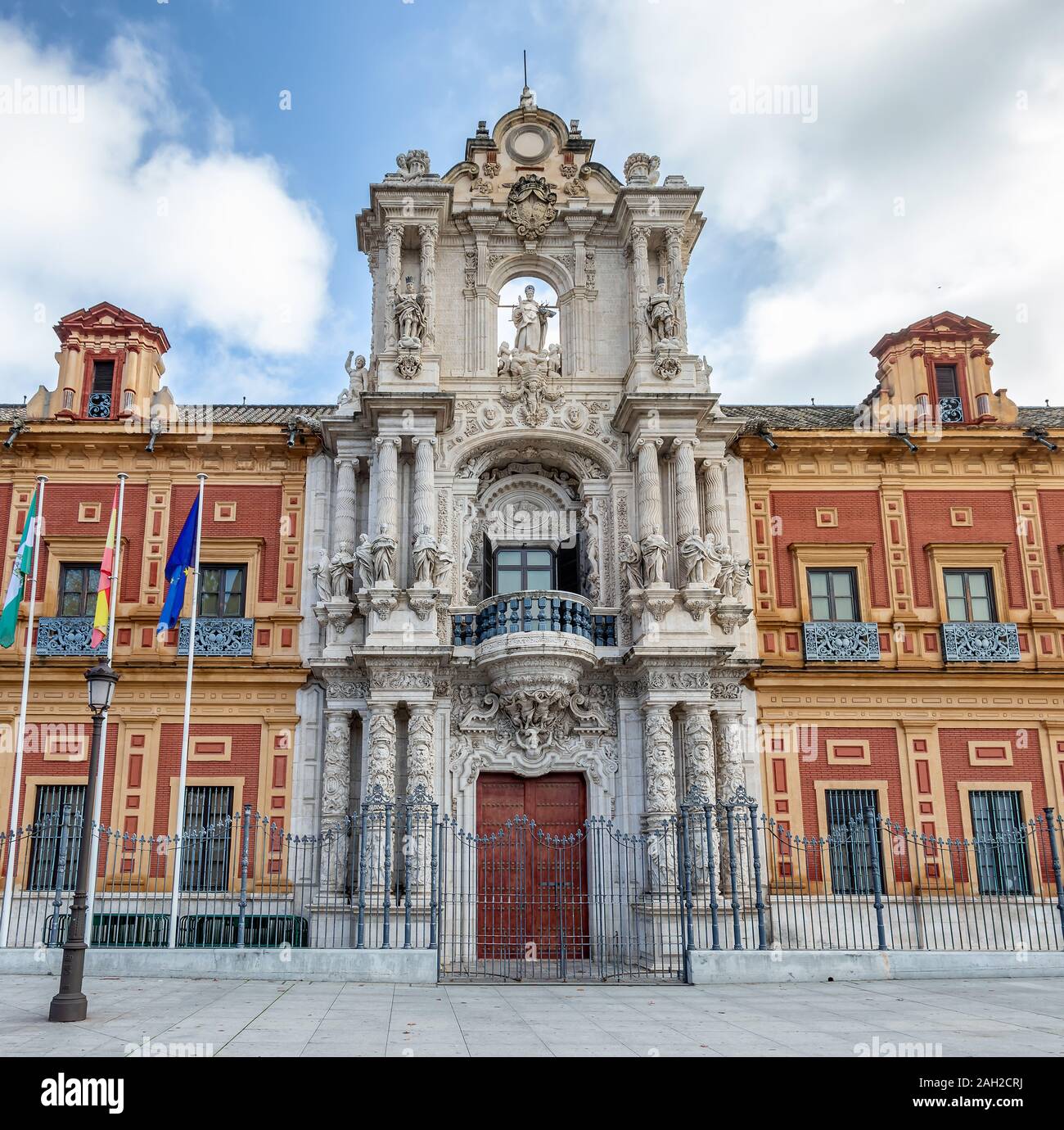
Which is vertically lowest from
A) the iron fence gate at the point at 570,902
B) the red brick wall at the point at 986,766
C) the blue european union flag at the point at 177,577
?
the iron fence gate at the point at 570,902

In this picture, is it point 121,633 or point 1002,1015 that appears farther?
point 121,633

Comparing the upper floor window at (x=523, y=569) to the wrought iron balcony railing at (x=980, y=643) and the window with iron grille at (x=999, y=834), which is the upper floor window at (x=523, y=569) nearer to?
the wrought iron balcony railing at (x=980, y=643)

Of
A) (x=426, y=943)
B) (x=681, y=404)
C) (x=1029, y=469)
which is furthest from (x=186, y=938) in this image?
(x=1029, y=469)

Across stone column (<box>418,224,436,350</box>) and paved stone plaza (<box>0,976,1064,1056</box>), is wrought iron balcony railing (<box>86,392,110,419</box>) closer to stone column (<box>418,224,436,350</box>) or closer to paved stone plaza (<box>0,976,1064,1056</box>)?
stone column (<box>418,224,436,350</box>)

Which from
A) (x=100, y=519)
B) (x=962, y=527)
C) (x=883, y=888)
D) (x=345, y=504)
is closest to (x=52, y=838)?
(x=100, y=519)

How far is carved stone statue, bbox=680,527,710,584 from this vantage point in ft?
70.3

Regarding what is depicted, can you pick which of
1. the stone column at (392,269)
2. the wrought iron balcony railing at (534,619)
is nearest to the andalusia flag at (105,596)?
the wrought iron balcony railing at (534,619)

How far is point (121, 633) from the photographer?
73.9 feet

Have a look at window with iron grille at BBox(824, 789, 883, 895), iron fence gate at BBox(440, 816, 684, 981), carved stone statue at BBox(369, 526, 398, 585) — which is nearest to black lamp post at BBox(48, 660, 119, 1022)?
iron fence gate at BBox(440, 816, 684, 981)

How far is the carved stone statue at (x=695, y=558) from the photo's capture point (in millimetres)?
21438

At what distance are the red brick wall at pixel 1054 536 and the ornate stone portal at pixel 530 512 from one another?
6949 mm
